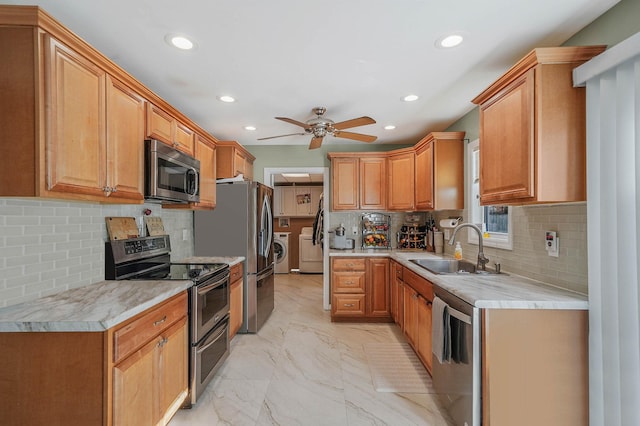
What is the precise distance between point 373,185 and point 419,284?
187 centimetres

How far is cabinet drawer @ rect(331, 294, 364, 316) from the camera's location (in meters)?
3.90

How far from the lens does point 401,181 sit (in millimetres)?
4141

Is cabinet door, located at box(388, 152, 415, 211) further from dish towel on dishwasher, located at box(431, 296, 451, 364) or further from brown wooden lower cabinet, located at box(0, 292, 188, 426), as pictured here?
brown wooden lower cabinet, located at box(0, 292, 188, 426)

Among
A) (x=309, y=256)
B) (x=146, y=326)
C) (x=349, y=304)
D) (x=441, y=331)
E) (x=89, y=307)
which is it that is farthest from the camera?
(x=309, y=256)

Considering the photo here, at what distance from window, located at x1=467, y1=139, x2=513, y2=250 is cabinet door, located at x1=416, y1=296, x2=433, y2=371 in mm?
809

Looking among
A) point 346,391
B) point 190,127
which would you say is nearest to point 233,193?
point 190,127

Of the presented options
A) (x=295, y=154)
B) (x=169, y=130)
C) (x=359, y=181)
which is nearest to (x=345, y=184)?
(x=359, y=181)

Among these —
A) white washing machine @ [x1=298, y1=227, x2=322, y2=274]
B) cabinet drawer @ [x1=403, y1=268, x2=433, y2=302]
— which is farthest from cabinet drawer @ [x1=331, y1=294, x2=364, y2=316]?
white washing machine @ [x1=298, y1=227, x2=322, y2=274]

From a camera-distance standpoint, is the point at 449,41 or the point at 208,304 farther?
the point at 208,304

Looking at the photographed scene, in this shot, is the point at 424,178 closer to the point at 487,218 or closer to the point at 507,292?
the point at 487,218

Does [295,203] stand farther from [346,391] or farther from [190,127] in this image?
[346,391]

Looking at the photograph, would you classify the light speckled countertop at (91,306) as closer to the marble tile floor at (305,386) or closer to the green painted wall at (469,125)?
the marble tile floor at (305,386)

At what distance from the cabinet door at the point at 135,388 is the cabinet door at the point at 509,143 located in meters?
2.27

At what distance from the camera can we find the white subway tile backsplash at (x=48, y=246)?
62.4 inches
